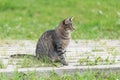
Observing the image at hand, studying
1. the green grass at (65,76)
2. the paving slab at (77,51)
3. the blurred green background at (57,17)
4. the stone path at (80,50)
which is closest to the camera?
the green grass at (65,76)

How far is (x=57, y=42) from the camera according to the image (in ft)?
25.5

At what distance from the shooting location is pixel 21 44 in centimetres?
1002

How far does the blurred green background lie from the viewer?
41.0ft

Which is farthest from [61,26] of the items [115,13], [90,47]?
[115,13]

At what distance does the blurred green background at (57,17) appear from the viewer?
12508 mm

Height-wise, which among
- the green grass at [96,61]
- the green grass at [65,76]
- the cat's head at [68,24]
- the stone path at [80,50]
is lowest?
the green grass at [65,76]

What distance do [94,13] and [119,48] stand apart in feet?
20.2

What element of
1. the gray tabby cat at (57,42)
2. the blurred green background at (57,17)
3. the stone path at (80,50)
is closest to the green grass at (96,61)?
the stone path at (80,50)

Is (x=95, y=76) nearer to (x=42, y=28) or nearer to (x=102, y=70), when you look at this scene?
(x=102, y=70)

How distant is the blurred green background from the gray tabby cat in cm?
367

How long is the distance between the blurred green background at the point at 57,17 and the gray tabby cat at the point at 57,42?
12.0ft

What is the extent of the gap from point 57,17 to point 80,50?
6.05 m

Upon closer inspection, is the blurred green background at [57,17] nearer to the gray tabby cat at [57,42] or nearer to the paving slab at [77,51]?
the paving slab at [77,51]

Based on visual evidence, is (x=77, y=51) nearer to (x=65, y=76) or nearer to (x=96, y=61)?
(x=96, y=61)
